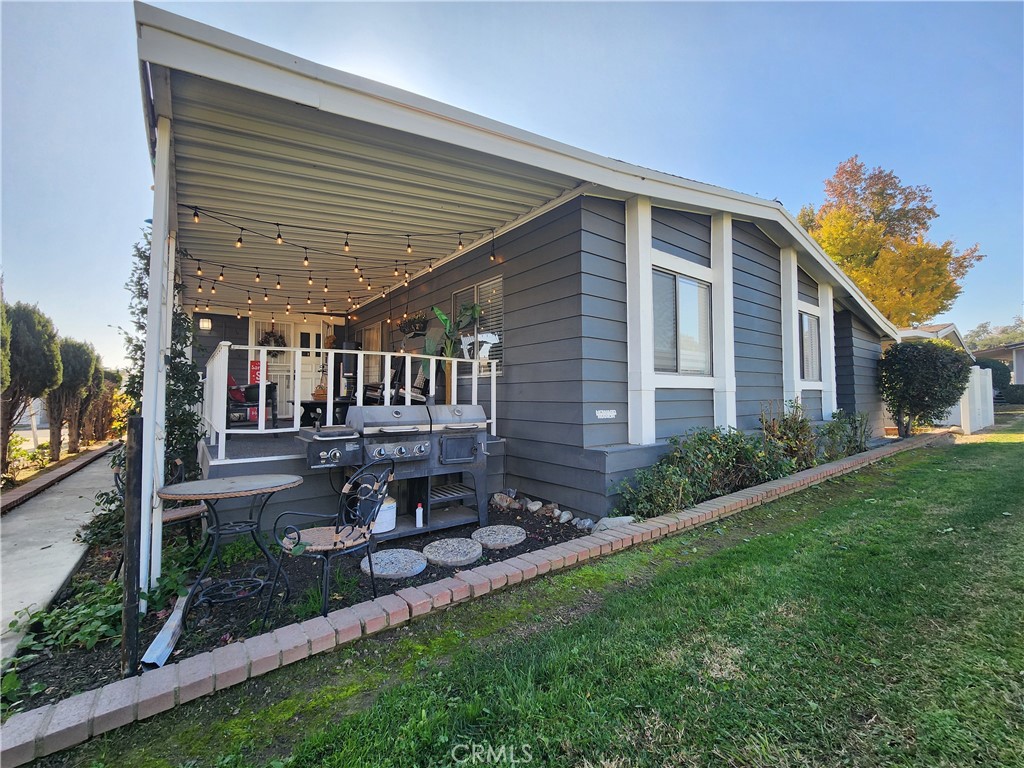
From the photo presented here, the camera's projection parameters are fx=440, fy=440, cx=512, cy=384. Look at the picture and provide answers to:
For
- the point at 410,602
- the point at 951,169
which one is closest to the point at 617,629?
the point at 410,602

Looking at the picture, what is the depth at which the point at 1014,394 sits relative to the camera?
1859 cm

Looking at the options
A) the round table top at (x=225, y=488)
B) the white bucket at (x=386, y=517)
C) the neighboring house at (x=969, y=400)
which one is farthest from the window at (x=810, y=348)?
the round table top at (x=225, y=488)

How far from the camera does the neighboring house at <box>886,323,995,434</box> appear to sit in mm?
11141

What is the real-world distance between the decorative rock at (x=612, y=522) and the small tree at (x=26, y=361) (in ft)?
26.5

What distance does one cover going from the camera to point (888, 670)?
1894 mm

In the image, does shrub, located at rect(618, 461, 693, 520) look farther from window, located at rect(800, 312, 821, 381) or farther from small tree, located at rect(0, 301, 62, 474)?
small tree, located at rect(0, 301, 62, 474)

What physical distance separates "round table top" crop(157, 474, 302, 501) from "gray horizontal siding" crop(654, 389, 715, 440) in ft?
12.6

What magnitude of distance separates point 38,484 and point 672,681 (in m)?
8.19

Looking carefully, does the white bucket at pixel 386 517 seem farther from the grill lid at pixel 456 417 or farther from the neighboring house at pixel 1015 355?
the neighboring house at pixel 1015 355

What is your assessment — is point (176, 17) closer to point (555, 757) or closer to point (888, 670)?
point (555, 757)

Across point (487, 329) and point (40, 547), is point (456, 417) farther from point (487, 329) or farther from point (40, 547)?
point (40, 547)

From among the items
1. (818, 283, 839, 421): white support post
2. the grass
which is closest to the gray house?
(818, 283, 839, 421): white support post

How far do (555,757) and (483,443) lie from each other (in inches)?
116

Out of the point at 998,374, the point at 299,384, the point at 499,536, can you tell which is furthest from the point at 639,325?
the point at 998,374
